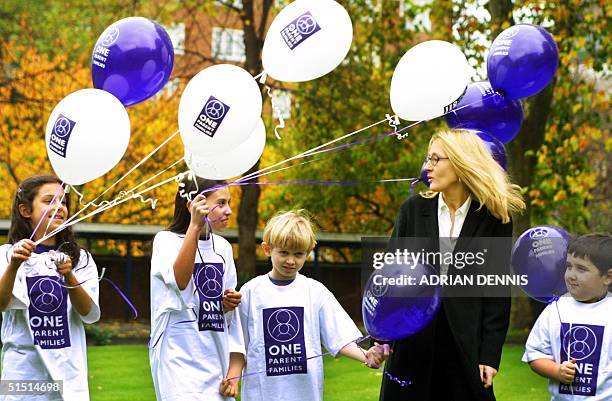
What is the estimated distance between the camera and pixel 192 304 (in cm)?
479

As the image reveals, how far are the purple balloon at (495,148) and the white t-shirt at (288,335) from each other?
119 centimetres

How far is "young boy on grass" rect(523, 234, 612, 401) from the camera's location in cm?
473

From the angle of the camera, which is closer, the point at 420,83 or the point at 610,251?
the point at 610,251

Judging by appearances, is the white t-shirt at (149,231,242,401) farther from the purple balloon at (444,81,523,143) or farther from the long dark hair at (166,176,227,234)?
the purple balloon at (444,81,523,143)

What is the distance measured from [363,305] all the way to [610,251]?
52.4 inches

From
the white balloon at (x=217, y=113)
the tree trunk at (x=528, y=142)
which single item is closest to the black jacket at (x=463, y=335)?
the white balloon at (x=217, y=113)

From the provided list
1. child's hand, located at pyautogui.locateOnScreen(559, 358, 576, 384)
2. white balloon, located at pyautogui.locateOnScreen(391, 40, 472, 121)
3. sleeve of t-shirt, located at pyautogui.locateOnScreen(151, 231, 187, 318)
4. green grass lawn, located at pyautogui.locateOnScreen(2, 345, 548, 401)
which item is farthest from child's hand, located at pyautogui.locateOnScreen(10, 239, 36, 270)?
green grass lawn, located at pyautogui.locateOnScreen(2, 345, 548, 401)

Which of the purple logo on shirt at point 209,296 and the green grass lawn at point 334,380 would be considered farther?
the green grass lawn at point 334,380

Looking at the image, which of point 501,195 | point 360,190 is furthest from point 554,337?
point 360,190

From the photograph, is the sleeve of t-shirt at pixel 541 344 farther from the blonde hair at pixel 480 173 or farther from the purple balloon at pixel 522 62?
the purple balloon at pixel 522 62

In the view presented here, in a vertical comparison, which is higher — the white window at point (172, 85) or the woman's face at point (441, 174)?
the white window at point (172, 85)

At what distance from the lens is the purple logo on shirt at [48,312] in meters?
4.73

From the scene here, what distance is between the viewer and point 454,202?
190 inches

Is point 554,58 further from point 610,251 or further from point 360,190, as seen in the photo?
point 360,190
